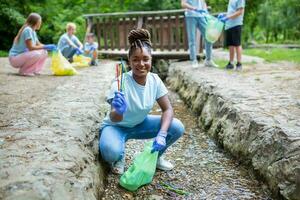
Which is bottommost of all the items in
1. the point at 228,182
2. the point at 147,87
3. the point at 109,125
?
the point at 228,182

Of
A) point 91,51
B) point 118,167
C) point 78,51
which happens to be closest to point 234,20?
point 78,51

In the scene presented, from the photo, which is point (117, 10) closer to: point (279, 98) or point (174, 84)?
point (174, 84)

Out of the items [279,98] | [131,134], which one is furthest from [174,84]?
[131,134]

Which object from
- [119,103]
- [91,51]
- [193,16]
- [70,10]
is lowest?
[119,103]

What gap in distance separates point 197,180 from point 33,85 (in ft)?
10.2

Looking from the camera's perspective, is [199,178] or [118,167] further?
[199,178]

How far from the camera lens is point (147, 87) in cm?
286

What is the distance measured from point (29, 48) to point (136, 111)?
3.78 metres

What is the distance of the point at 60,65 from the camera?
6422mm

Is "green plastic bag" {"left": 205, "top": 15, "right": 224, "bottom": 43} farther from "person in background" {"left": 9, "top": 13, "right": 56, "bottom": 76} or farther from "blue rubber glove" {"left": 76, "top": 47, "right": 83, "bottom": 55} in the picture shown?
"blue rubber glove" {"left": 76, "top": 47, "right": 83, "bottom": 55}

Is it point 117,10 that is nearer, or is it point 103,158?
point 103,158

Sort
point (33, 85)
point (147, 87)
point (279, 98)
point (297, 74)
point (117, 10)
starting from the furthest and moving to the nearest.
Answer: point (117, 10)
point (297, 74)
point (33, 85)
point (279, 98)
point (147, 87)

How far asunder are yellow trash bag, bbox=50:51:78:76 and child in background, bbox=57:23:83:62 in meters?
1.45

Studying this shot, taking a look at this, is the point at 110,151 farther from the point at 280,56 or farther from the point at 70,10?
the point at 70,10
